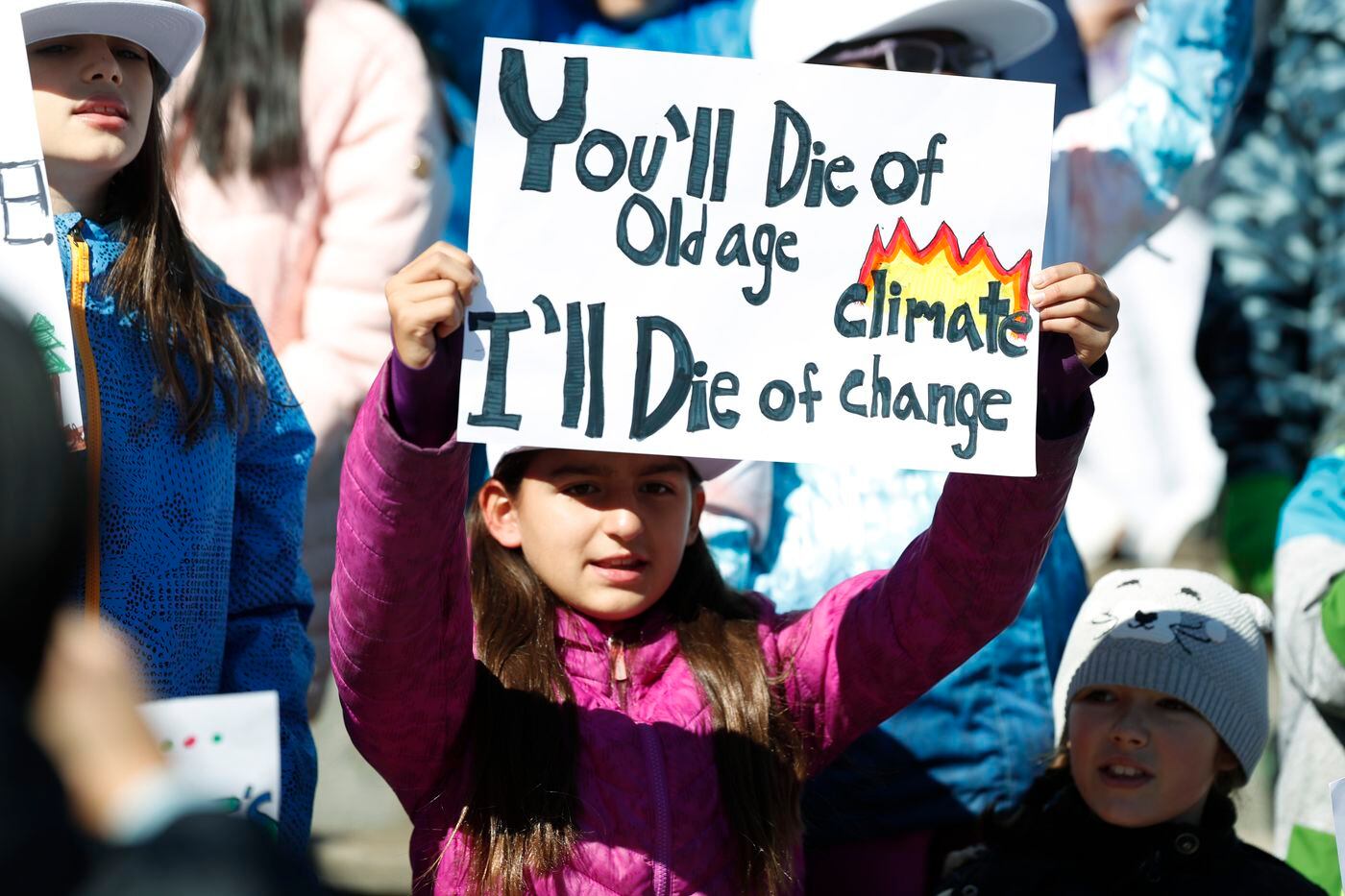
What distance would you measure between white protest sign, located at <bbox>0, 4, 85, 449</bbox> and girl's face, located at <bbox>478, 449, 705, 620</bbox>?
0.62 meters

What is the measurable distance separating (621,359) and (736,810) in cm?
62

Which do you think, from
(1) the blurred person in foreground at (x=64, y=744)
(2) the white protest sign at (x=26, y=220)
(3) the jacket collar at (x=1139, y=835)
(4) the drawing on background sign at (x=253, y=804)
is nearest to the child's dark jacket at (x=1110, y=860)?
(3) the jacket collar at (x=1139, y=835)

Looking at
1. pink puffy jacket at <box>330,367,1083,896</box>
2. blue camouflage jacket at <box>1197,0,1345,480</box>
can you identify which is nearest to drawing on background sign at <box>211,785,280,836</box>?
pink puffy jacket at <box>330,367,1083,896</box>

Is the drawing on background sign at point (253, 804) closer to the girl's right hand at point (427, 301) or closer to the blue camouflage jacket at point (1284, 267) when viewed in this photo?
the girl's right hand at point (427, 301)

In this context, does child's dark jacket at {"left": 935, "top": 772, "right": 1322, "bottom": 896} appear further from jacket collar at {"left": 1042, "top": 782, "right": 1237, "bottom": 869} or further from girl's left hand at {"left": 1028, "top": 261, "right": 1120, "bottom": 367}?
girl's left hand at {"left": 1028, "top": 261, "right": 1120, "bottom": 367}

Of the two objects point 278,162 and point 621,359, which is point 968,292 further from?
point 278,162

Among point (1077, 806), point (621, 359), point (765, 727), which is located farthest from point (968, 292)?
point (1077, 806)

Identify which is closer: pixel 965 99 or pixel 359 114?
pixel 965 99

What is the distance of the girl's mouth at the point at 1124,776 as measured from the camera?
105 inches

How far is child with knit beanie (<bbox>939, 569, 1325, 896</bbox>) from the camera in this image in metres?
2.60

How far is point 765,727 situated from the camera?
7.44 ft

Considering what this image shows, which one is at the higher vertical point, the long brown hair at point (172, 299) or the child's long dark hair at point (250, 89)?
the child's long dark hair at point (250, 89)

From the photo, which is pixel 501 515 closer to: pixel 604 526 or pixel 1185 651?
pixel 604 526

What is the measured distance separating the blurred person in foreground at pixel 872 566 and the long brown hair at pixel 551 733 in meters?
0.45
